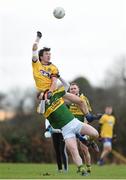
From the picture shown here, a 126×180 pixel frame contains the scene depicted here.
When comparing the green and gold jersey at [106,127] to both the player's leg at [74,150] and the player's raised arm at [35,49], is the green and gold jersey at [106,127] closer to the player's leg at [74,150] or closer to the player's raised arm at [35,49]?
the player's raised arm at [35,49]

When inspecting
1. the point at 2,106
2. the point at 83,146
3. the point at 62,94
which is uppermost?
the point at 62,94

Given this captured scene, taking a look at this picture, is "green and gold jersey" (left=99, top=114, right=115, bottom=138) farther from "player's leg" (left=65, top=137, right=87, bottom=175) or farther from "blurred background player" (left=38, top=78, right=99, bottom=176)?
"player's leg" (left=65, top=137, right=87, bottom=175)

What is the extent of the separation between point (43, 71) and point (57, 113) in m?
0.95

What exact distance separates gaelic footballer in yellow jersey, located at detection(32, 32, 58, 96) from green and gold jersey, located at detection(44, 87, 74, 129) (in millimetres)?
320

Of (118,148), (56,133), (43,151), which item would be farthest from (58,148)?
(118,148)

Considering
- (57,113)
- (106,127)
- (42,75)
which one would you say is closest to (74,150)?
(57,113)

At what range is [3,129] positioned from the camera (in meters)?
Answer: 45.0

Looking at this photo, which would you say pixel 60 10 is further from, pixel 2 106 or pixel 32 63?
pixel 2 106

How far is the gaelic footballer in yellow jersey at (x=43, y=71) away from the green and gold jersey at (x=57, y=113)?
32 centimetres

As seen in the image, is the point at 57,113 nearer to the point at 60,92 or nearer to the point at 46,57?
the point at 60,92

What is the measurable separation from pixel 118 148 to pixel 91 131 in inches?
1156

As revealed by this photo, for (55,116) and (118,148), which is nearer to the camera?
(55,116)

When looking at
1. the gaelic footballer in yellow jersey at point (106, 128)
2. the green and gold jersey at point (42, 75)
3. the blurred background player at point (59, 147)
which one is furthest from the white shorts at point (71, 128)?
the gaelic footballer in yellow jersey at point (106, 128)

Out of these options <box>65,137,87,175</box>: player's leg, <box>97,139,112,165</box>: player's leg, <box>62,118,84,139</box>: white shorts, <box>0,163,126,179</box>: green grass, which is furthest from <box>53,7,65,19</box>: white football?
<box>97,139,112,165</box>: player's leg
